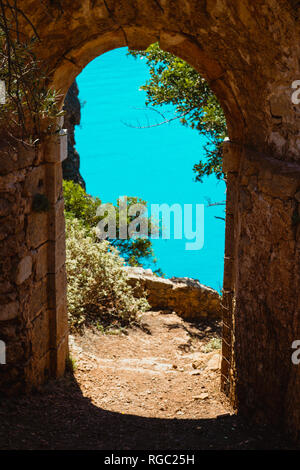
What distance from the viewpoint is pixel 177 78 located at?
7980 millimetres

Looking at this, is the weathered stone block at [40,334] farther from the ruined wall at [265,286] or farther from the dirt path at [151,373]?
the ruined wall at [265,286]

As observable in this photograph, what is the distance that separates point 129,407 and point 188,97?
16.6 feet

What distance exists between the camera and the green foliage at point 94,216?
1058 cm

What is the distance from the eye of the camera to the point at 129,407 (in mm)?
5020

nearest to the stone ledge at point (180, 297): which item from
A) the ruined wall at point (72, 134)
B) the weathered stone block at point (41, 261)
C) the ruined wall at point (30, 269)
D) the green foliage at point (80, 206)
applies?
the green foliage at point (80, 206)

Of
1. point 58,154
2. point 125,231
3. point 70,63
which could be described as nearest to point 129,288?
point 125,231

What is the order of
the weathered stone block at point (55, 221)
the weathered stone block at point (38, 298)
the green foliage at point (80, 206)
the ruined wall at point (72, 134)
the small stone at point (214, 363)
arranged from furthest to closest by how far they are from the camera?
the ruined wall at point (72, 134)
the green foliage at point (80, 206)
the small stone at point (214, 363)
the weathered stone block at point (55, 221)
the weathered stone block at point (38, 298)

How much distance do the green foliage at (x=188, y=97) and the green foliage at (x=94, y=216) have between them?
9.76 feet

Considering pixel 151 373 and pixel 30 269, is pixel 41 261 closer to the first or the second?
pixel 30 269

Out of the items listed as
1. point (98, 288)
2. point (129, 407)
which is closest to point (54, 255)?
point (129, 407)

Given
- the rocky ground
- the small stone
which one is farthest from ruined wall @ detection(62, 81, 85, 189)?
the small stone

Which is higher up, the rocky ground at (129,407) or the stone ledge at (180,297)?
the stone ledge at (180,297)

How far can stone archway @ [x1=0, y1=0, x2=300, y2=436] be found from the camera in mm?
3896

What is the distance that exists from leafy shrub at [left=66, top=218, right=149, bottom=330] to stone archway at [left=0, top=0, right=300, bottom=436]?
285 centimetres
